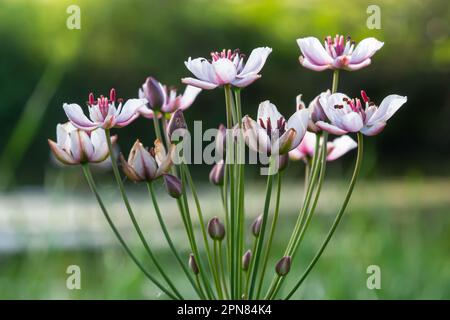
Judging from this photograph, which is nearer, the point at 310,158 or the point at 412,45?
the point at 310,158

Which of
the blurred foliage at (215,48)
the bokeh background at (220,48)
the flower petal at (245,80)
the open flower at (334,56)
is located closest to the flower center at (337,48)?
the open flower at (334,56)

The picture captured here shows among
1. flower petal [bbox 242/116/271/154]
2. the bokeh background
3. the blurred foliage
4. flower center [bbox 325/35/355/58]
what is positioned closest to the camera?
flower petal [bbox 242/116/271/154]

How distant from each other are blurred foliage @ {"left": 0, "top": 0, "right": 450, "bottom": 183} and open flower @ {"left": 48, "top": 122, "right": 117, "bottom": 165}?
5236 mm

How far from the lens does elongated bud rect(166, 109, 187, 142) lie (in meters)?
0.63

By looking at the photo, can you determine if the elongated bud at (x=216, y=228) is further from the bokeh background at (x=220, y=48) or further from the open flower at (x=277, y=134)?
the bokeh background at (x=220, y=48)

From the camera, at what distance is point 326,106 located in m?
0.62

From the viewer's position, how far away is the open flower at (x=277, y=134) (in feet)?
1.94

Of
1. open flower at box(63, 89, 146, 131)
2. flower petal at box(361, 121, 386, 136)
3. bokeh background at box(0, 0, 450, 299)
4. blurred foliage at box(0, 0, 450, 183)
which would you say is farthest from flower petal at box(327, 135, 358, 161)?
blurred foliage at box(0, 0, 450, 183)

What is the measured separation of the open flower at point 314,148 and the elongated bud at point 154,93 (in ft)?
0.48

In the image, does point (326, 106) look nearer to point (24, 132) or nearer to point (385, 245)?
point (24, 132)

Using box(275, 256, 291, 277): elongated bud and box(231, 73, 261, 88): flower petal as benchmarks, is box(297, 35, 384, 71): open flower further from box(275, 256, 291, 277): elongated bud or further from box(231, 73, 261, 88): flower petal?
box(275, 256, 291, 277): elongated bud

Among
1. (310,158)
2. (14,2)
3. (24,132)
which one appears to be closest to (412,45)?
(14,2)

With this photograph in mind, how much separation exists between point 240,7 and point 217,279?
6.15 m

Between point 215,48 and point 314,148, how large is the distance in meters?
5.68
